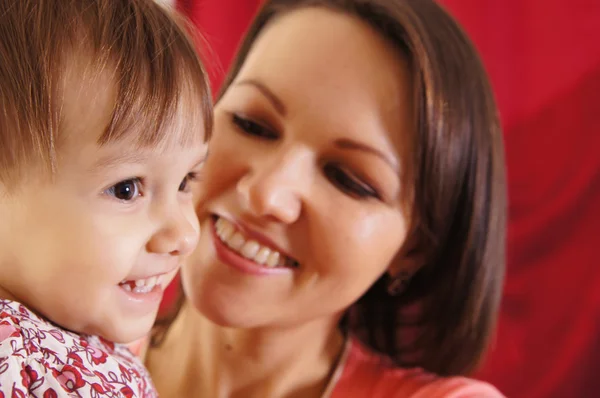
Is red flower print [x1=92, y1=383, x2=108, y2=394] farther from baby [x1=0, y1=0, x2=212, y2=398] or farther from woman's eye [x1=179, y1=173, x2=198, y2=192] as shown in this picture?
woman's eye [x1=179, y1=173, x2=198, y2=192]

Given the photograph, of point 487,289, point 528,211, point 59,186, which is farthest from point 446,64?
point 528,211

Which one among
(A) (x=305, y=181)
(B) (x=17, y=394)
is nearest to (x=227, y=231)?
(A) (x=305, y=181)

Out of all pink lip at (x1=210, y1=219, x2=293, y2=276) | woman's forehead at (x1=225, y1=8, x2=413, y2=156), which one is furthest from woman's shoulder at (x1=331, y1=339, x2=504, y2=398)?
woman's forehead at (x1=225, y1=8, x2=413, y2=156)

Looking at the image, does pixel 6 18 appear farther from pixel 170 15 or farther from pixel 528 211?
pixel 528 211

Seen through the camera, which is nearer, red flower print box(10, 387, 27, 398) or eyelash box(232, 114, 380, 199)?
red flower print box(10, 387, 27, 398)

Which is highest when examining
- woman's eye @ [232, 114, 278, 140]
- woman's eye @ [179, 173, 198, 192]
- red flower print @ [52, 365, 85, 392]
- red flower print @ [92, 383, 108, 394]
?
woman's eye @ [179, 173, 198, 192]

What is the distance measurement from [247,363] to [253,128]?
445 mm

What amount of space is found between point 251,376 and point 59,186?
0.64 metres

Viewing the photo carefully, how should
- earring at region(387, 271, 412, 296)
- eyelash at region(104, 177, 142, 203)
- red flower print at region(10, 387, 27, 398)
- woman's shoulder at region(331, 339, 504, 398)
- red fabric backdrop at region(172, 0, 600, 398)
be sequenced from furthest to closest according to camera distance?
red fabric backdrop at region(172, 0, 600, 398) < earring at region(387, 271, 412, 296) < woman's shoulder at region(331, 339, 504, 398) < eyelash at region(104, 177, 142, 203) < red flower print at region(10, 387, 27, 398)

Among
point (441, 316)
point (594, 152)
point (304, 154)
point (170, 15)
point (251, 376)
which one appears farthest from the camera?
point (594, 152)

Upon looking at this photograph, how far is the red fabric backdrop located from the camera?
1.51m

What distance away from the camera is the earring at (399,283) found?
3.94 ft

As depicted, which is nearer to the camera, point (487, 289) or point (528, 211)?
point (487, 289)

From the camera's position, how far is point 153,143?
64cm
